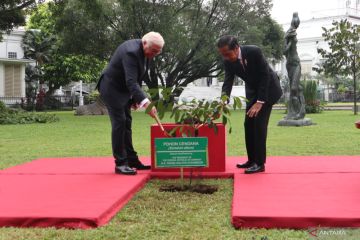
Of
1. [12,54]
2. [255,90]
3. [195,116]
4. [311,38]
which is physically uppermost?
[311,38]

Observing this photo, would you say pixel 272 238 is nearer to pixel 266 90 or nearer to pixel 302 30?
pixel 266 90

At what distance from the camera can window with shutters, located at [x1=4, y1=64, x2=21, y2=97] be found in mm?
30444

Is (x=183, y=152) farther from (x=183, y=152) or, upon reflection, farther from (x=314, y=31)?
(x=314, y=31)

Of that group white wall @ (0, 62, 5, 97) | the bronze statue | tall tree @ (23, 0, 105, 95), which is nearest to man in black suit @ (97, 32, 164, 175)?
the bronze statue

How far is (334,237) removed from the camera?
9.50 feet

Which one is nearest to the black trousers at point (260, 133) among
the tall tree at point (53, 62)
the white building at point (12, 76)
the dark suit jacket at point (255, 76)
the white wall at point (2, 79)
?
the dark suit jacket at point (255, 76)

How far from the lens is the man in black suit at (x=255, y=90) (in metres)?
5.13

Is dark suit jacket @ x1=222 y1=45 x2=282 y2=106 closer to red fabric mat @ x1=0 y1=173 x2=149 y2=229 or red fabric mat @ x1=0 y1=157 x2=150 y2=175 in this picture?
red fabric mat @ x1=0 y1=173 x2=149 y2=229

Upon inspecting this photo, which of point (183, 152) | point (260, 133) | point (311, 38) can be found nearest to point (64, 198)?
point (183, 152)

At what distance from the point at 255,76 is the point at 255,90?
168 millimetres

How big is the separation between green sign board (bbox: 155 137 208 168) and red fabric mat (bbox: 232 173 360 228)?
421mm

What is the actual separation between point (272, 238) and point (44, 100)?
106 ft

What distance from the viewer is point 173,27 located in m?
23.8

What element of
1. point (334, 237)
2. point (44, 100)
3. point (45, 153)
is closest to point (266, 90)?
point (334, 237)
